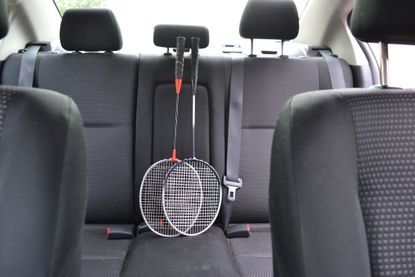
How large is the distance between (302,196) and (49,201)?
547 millimetres

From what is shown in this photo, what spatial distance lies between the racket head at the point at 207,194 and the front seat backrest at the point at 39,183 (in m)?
1.30

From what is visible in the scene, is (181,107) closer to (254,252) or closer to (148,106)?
(148,106)

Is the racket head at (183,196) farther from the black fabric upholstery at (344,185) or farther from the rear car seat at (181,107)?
the black fabric upholstery at (344,185)

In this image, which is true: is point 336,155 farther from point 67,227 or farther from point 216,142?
point 216,142

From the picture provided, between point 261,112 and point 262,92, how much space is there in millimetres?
107

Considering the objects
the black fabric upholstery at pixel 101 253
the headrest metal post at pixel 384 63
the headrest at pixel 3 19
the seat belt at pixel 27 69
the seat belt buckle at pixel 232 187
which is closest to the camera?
the headrest at pixel 3 19

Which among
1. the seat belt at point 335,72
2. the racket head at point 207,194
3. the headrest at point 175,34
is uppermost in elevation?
the headrest at point 175,34

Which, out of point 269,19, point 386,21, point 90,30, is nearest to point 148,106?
point 90,30

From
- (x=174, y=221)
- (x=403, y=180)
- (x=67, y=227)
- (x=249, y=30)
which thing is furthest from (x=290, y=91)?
(x=67, y=227)

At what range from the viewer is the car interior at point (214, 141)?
1.07 metres

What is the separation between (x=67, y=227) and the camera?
110 centimetres

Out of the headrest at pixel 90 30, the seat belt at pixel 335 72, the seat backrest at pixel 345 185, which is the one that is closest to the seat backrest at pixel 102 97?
the headrest at pixel 90 30

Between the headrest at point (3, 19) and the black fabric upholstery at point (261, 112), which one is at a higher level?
the headrest at point (3, 19)

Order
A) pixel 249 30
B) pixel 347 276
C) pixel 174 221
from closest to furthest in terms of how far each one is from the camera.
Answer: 1. pixel 347 276
2. pixel 174 221
3. pixel 249 30
